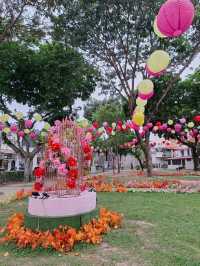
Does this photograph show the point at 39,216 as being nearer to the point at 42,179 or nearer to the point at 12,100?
the point at 42,179

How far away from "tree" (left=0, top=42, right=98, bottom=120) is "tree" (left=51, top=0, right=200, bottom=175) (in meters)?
2.02

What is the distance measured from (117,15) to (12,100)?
10131 millimetres

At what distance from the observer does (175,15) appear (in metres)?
4.97

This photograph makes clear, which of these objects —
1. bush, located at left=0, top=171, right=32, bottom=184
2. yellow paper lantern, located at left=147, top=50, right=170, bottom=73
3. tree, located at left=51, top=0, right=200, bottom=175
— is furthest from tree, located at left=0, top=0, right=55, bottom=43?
bush, located at left=0, top=171, right=32, bottom=184

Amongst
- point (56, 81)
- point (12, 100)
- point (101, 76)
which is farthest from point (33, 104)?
point (101, 76)

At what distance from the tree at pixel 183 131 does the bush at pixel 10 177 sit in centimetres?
1138

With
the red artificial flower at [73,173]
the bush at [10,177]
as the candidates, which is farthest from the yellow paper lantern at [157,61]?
the bush at [10,177]

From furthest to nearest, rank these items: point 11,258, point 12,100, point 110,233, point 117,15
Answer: point 12,100 → point 117,15 → point 110,233 → point 11,258

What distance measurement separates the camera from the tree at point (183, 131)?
66.1 feet

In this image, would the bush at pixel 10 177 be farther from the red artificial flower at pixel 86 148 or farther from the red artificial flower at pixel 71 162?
the red artificial flower at pixel 71 162

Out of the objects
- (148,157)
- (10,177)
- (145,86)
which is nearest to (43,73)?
(148,157)

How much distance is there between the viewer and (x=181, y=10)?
4.92 metres

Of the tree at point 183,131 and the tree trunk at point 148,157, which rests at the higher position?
the tree at point 183,131

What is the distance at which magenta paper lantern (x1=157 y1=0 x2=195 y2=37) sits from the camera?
193 inches
